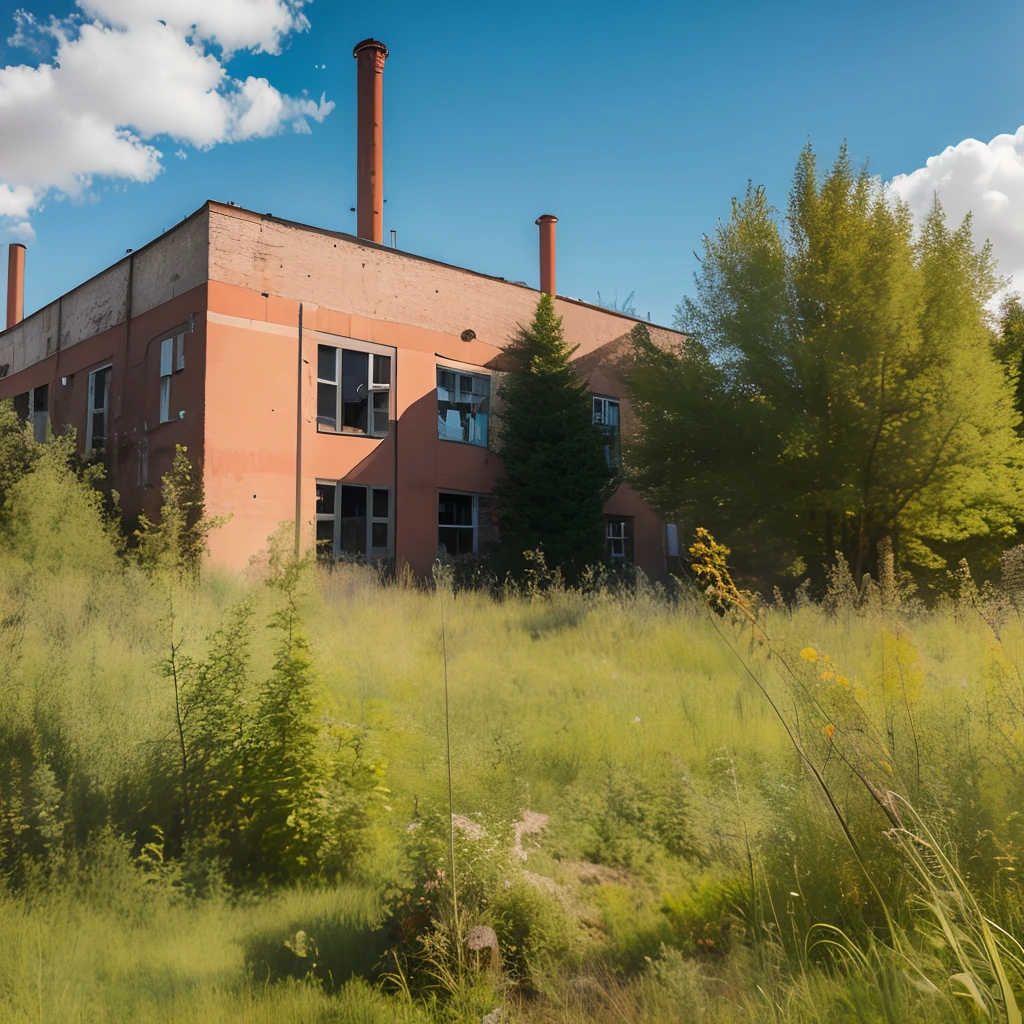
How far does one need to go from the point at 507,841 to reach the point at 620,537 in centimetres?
1889

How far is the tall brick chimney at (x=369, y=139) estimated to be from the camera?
1906 centimetres

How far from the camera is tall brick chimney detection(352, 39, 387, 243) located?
19062 mm

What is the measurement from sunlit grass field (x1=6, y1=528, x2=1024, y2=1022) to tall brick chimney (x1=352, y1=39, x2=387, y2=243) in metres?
14.5

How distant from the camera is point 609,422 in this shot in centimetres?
→ 2297

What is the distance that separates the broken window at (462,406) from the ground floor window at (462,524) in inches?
56.5

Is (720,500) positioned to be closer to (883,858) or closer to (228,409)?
(228,409)

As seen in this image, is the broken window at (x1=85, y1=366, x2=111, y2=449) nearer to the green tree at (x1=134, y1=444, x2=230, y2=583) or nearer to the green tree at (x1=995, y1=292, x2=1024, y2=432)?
the green tree at (x1=134, y1=444, x2=230, y2=583)

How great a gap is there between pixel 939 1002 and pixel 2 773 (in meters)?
5.33

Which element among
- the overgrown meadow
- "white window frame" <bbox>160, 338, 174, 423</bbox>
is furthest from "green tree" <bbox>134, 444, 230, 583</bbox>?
Answer: the overgrown meadow

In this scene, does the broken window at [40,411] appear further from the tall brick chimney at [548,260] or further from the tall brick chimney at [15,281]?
the tall brick chimney at [548,260]

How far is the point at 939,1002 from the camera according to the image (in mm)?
2641

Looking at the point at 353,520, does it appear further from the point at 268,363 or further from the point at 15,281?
the point at 15,281

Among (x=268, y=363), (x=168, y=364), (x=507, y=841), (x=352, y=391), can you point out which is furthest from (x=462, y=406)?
(x=507, y=841)

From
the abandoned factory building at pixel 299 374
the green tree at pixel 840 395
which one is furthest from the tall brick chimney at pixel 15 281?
the green tree at pixel 840 395
